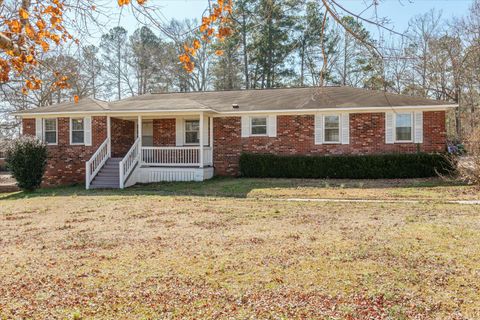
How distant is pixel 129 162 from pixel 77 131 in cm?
362

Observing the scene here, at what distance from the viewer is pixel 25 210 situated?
10.6 m

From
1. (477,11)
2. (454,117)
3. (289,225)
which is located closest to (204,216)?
(289,225)

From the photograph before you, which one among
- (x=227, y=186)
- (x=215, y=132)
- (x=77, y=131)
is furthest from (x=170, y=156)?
(x=77, y=131)

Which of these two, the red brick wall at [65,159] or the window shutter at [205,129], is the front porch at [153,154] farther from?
the red brick wall at [65,159]

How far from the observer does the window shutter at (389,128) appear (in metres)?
17.0

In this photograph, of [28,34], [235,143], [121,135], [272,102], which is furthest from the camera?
[121,135]

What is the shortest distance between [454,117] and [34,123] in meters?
31.3

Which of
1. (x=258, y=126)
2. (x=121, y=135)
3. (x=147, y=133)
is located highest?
(x=258, y=126)

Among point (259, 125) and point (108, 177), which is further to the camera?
point (259, 125)

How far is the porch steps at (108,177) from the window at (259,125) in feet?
20.7

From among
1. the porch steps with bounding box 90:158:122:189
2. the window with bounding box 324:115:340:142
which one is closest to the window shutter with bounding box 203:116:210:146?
the porch steps with bounding box 90:158:122:189

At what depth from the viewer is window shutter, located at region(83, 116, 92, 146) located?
18.1 m

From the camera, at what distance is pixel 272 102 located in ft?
62.2

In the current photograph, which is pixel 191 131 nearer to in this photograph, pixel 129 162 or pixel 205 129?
pixel 205 129
